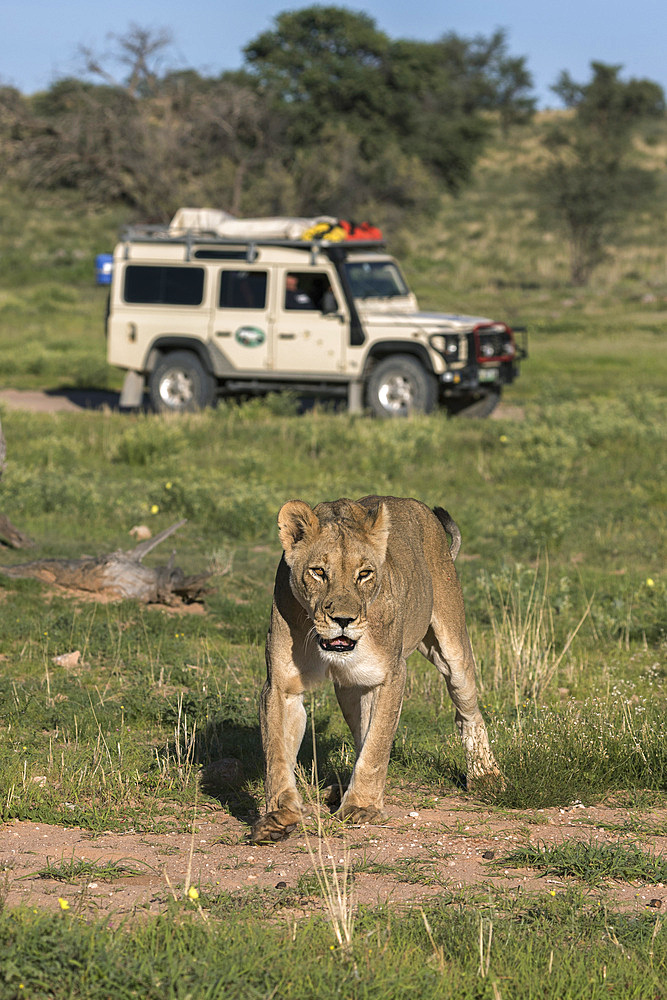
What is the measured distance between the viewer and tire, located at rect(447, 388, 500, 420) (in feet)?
56.4

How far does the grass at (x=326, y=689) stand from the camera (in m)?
3.41

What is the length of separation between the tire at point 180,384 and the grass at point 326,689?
731 mm

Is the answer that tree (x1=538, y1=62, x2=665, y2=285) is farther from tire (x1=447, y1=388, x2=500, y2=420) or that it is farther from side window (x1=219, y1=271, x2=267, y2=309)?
side window (x1=219, y1=271, x2=267, y2=309)

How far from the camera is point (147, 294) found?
56.3ft

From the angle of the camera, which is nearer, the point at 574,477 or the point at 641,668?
the point at 641,668

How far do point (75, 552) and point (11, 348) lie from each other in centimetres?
1526

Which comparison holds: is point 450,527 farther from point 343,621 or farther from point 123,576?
point 123,576

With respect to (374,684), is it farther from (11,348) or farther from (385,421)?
(11,348)

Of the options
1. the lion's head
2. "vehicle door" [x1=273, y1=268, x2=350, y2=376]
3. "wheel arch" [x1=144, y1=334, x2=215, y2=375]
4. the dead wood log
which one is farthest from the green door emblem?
the lion's head

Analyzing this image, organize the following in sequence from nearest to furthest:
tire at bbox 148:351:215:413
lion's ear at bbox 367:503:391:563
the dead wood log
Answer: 1. lion's ear at bbox 367:503:391:563
2. the dead wood log
3. tire at bbox 148:351:215:413

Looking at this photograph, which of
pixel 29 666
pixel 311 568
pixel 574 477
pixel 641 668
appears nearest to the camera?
→ pixel 311 568

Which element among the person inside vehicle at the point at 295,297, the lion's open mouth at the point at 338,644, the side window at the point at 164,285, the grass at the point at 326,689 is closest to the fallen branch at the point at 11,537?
the grass at the point at 326,689

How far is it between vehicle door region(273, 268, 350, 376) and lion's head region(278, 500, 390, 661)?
12059mm

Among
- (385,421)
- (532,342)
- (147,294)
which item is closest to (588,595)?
(385,421)
